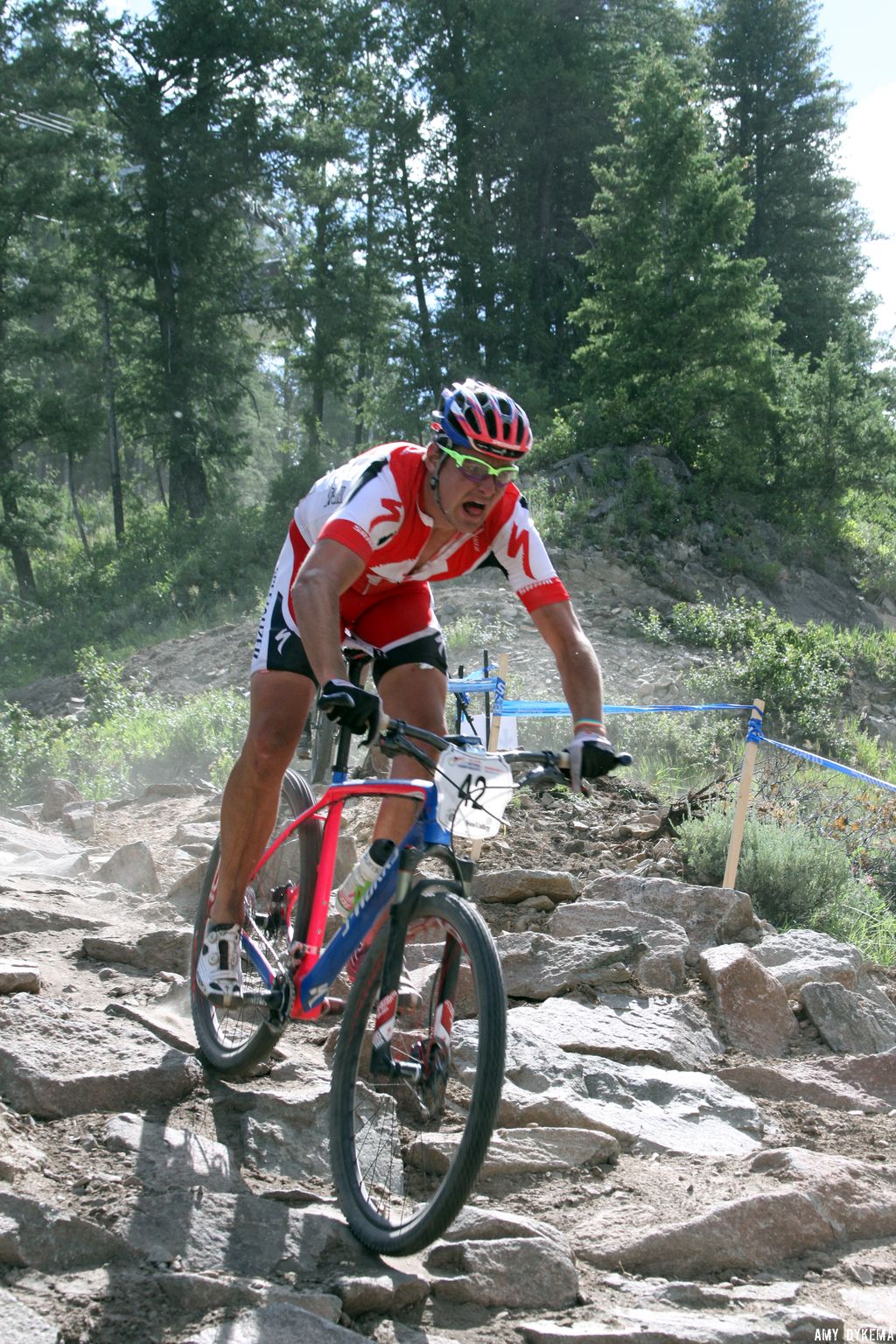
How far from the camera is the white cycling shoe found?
3.68 m

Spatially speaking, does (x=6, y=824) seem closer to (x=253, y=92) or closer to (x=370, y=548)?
(x=370, y=548)

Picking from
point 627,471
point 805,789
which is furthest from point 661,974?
point 627,471

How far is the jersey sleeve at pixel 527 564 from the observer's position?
3.63 m

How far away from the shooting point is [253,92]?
27297 millimetres

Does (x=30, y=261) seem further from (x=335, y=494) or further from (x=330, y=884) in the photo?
(x=330, y=884)

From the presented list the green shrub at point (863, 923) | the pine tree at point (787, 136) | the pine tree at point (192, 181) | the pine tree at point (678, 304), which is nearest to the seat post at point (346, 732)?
the green shrub at point (863, 923)

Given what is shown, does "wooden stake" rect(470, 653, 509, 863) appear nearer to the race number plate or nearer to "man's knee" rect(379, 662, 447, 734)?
"man's knee" rect(379, 662, 447, 734)

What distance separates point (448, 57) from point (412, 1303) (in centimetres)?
3285

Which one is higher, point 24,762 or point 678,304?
point 678,304

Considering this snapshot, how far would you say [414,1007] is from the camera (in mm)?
3059

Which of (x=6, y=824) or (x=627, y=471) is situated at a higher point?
(x=627, y=471)

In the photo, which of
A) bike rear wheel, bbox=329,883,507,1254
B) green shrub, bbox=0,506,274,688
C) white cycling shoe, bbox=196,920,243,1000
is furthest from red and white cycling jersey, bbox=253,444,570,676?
green shrub, bbox=0,506,274,688

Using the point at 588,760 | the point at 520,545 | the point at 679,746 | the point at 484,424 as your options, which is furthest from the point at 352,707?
the point at 679,746

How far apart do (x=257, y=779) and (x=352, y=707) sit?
100 centimetres
